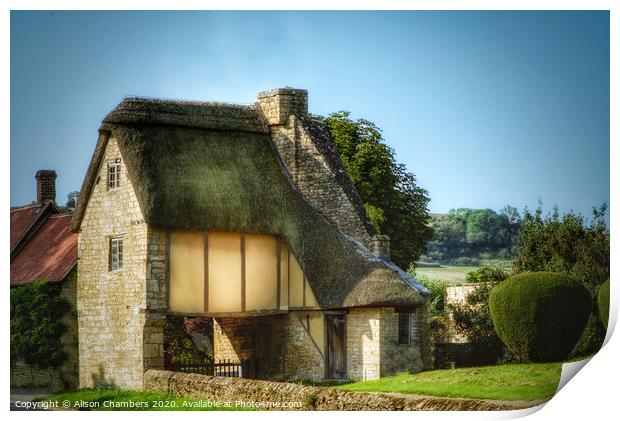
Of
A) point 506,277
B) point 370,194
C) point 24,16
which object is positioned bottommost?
point 506,277

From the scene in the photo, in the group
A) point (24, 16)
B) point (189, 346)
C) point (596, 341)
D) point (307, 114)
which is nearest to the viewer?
point (24, 16)

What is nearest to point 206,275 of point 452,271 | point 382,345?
point 382,345

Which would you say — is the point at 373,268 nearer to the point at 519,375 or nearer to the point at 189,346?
the point at 519,375

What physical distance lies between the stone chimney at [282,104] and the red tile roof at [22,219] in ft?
17.6

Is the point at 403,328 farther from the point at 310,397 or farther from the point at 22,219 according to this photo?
the point at 22,219

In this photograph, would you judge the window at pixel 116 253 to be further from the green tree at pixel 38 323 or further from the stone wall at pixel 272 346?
the stone wall at pixel 272 346

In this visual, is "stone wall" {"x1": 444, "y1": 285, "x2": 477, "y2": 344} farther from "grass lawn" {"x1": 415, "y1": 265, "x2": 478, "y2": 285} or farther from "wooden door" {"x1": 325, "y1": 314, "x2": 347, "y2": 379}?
"wooden door" {"x1": 325, "y1": 314, "x2": 347, "y2": 379}

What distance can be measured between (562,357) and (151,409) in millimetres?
7477

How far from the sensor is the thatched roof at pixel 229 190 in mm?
27375

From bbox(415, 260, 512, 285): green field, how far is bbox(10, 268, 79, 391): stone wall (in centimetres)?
700

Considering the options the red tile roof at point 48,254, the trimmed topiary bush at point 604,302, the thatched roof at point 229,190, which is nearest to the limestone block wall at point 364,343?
the thatched roof at point 229,190

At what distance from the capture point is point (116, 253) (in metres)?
28.0
